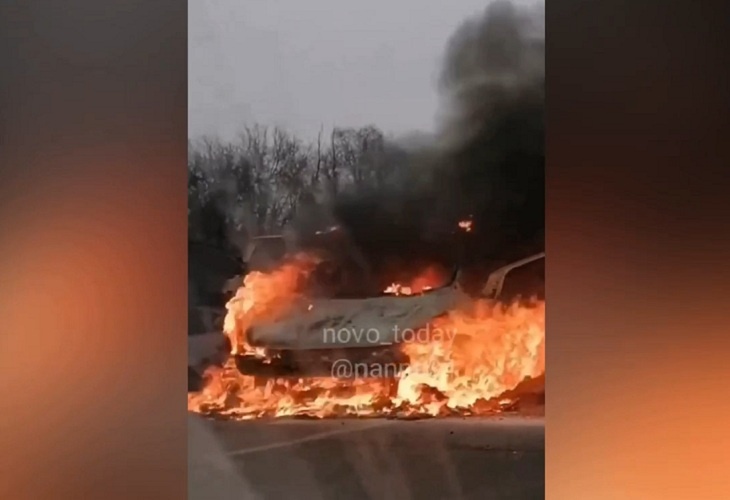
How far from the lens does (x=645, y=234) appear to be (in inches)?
48.8

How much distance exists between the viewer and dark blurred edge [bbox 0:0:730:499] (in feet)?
4.06

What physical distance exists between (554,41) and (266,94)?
19.3 inches

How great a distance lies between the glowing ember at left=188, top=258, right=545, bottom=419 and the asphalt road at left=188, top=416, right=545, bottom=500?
3 cm

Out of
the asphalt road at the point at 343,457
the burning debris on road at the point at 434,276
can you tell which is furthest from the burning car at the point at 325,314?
the asphalt road at the point at 343,457

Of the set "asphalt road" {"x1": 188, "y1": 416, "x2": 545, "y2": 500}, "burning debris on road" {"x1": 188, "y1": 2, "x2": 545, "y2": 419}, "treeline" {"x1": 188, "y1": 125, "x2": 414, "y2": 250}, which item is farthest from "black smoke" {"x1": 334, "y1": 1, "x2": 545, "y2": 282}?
"asphalt road" {"x1": 188, "y1": 416, "x2": 545, "y2": 500}

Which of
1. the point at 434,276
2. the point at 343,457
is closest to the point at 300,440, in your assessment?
the point at 343,457

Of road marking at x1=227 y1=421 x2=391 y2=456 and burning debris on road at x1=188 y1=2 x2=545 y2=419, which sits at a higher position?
burning debris on road at x1=188 y1=2 x2=545 y2=419

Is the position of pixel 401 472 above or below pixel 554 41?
below

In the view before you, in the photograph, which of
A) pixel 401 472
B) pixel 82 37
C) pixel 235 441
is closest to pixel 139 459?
pixel 235 441

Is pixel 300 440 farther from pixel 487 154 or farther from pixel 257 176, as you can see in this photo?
pixel 487 154

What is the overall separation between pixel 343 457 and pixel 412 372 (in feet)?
0.60

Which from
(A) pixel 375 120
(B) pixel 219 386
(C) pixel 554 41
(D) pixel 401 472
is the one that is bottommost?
(D) pixel 401 472

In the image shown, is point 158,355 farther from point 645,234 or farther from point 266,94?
point 645,234

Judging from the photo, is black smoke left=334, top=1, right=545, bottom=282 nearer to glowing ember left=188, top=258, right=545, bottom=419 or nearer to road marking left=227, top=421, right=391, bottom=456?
glowing ember left=188, top=258, right=545, bottom=419
